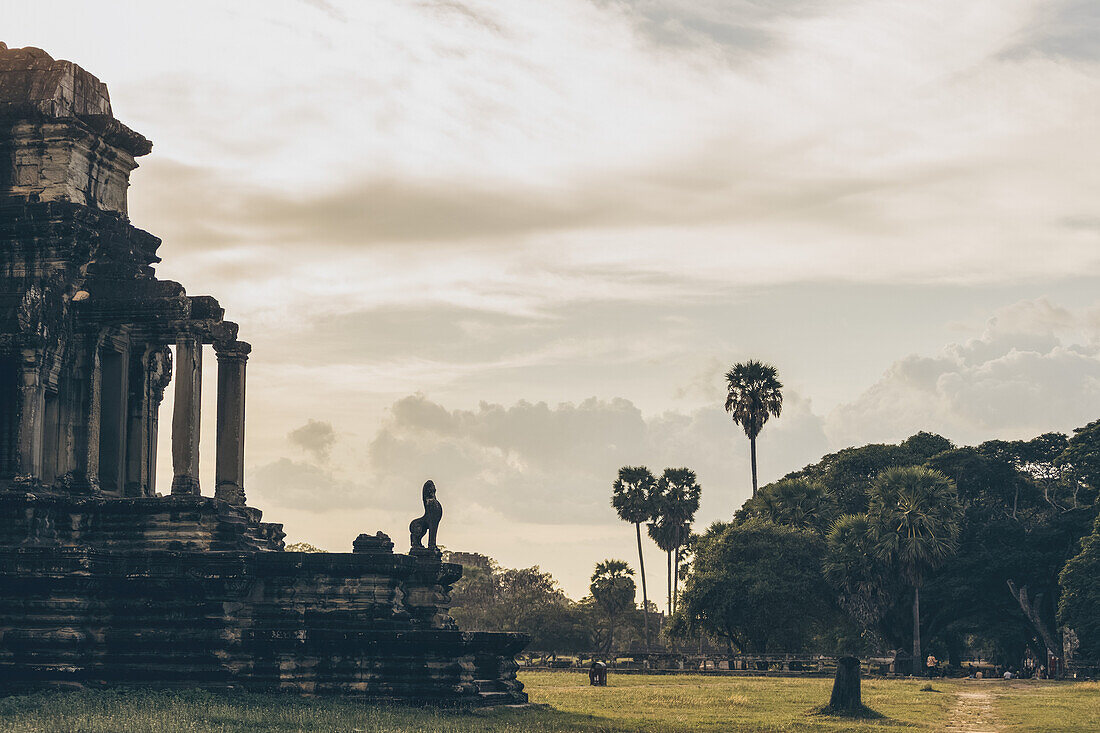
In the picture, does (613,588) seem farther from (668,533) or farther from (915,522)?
(915,522)

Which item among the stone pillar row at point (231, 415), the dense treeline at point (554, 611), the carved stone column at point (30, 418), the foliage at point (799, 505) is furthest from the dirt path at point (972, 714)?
the dense treeline at point (554, 611)

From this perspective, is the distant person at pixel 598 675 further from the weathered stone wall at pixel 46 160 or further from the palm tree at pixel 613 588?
the palm tree at pixel 613 588

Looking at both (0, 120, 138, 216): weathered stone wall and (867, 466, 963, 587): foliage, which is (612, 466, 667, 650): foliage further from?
(0, 120, 138, 216): weathered stone wall

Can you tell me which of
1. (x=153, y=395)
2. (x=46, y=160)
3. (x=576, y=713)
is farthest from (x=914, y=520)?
(x=46, y=160)

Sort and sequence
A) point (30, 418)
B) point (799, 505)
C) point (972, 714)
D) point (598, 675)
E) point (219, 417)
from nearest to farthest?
point (30, 418) → point (219, 417) → point (972, 714) → point (598, 675) → point (799, 505)

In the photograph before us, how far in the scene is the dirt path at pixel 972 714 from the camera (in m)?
31.1

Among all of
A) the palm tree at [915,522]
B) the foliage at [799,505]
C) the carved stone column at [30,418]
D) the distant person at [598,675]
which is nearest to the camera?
the carved stone column at [30,418]

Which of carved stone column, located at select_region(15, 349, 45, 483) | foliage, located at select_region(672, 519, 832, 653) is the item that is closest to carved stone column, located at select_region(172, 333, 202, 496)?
carved stone column, located at select_region(15, 349, 45, 483)

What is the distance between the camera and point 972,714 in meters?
36.2

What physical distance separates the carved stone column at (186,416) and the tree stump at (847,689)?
16791 millimetres

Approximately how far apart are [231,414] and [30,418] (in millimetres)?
5408

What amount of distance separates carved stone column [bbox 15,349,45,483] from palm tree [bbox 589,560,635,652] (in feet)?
270

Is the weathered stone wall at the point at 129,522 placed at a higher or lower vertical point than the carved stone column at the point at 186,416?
lower

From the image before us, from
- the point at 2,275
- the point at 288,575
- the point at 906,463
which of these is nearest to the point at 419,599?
the point at 288,575
